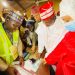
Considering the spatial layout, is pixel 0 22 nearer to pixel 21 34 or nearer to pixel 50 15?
pixel 21 34

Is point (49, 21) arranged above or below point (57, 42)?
above

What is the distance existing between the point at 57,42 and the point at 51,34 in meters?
0.12

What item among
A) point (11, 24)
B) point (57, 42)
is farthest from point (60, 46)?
point (11, 24)

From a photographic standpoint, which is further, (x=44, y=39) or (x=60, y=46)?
(x=44, y=39)

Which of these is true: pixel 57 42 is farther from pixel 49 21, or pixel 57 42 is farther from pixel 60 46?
pixel 49 21

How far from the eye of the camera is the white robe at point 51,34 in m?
1.82

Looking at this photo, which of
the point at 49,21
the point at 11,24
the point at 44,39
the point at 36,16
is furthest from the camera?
the point at 36,16

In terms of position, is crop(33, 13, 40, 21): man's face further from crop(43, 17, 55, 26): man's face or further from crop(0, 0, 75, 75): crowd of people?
crop(43, 17, 55, 26): man's face

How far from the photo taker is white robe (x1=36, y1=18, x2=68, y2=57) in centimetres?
182

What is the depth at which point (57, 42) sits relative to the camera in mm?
1808

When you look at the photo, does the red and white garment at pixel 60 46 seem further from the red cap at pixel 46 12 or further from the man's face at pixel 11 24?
the man's face at pixel 11 24

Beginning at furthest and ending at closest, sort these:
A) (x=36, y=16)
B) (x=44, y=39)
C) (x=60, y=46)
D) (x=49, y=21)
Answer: (x=36, y=16), (x=44, y=39), (x=49, y=21), (x=60, y=46)

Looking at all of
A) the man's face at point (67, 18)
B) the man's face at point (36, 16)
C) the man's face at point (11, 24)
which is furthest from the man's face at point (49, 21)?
the man's face at point (36, 16)

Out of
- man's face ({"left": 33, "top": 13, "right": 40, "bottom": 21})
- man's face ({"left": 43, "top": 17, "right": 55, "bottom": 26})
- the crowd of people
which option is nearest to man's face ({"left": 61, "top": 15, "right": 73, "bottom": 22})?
the crowd of people
